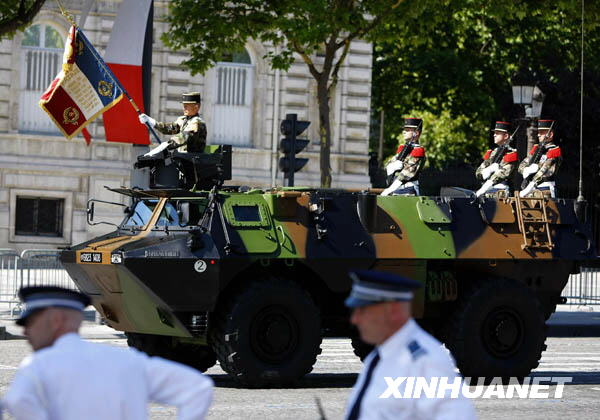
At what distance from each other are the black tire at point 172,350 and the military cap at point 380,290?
30.8ft

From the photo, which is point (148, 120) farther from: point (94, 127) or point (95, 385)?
point (94, 127)

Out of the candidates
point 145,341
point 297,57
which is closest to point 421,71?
point 297,57

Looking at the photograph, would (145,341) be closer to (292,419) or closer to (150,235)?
(150,235)

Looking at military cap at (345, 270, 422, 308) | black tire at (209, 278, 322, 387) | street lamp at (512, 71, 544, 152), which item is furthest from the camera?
street lamp at (512, 71, 544, 152)

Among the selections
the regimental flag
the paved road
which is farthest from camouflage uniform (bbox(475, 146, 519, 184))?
the regimental flag

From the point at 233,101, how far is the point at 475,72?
38.7ft

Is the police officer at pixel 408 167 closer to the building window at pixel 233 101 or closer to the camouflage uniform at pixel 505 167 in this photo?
the camouflage uniform at pixel 505 167

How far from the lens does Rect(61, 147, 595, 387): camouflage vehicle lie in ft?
42.3

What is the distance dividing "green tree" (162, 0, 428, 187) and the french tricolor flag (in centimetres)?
390

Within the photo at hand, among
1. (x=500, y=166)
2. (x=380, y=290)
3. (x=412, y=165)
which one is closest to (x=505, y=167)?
(x=500, y=166)


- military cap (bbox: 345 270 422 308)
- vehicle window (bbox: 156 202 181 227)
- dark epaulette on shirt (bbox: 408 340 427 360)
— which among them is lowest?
dark epaulette on shirt (bbox: 408 340 427 360)

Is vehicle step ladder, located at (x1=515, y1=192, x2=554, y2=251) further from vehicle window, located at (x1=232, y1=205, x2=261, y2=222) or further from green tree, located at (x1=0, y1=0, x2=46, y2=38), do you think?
green tree, located at (x1=0, y1=0, x2=46, y2=38)

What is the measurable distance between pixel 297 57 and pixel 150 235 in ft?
69.8

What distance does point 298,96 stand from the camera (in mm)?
34344
